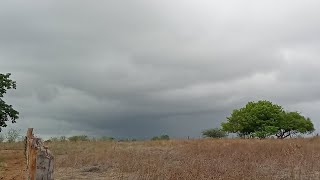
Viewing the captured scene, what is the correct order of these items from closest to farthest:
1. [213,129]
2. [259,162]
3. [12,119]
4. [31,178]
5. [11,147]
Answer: [31,178] < [259,162] < [12,119] < [11,147] < [213,129]

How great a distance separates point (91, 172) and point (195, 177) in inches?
180

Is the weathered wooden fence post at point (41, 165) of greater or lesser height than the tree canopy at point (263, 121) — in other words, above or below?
below

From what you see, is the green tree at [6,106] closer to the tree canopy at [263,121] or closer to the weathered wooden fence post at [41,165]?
the weathered wooden fence post at [41,165]

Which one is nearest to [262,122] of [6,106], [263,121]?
[263,121]

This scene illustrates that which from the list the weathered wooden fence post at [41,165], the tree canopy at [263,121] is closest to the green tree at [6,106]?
the weathered wooden fence post at [41,165]

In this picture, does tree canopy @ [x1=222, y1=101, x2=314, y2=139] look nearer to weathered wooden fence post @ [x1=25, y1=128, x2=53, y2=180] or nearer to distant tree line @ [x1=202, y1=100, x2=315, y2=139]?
distant tree line @ [x1=202, y1=100, x2=315, y2=139]

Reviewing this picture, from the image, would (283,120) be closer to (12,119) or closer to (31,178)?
(12,119)

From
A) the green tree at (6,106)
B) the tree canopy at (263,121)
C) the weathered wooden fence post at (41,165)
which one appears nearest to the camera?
the weathered wooden fence post at (41,165)

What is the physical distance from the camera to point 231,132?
212 ft

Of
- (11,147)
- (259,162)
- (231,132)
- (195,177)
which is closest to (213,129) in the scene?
(231,132)

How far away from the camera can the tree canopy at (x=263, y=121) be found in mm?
61812

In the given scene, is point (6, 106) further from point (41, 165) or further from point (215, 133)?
point (215, 133)

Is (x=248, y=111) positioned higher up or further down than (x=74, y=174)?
higher up

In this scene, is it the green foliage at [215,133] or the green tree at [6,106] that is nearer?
the green tree at [6,106]
